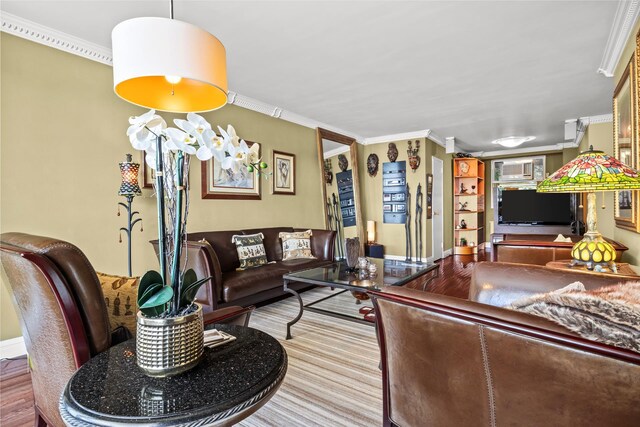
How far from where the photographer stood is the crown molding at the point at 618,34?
225 centimetres

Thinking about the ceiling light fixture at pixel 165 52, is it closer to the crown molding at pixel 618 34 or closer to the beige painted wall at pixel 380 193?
the crown molding at pixel 618 34

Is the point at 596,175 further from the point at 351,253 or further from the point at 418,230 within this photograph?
the point at 418,230

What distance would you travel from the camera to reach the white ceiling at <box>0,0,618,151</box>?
2281mm

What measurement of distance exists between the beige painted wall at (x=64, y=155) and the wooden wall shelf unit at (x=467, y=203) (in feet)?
20.6

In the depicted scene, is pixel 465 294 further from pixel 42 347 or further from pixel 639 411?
pixel 42 347

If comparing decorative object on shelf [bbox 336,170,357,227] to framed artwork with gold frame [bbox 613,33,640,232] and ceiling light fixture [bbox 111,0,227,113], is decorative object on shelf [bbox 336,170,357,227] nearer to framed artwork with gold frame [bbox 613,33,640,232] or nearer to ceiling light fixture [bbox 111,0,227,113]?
framed artwork with gold frame [bbox 613,33,640,232]

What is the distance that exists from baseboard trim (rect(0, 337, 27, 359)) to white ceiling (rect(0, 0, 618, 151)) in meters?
2.35

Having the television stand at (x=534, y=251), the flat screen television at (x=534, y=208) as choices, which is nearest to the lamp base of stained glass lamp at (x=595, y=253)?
the television stand at (x=534, y=251)

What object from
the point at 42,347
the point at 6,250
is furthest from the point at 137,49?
the point at 42,347

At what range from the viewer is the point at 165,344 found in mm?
874

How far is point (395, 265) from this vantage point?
3252 mm

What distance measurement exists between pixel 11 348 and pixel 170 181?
253 centimetres

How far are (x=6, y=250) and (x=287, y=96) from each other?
3.40 m

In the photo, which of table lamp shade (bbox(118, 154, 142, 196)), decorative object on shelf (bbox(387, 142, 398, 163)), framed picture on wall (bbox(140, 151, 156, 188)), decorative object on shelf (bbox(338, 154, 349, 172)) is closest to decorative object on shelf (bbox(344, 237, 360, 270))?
table lamp shade (bbox(118, 154, 142, 196))
